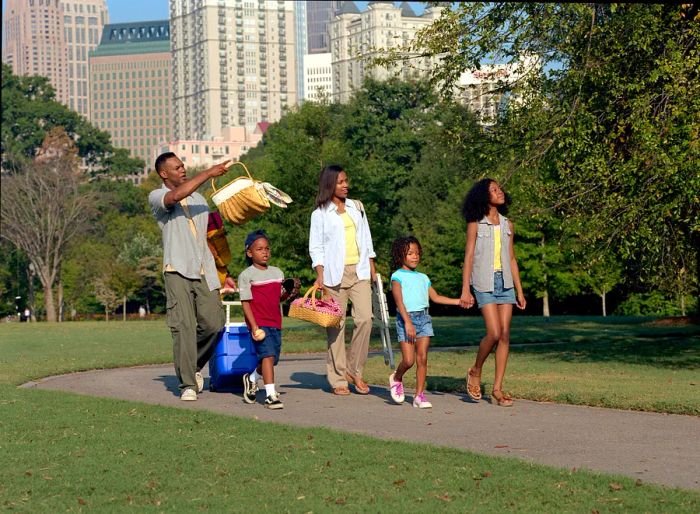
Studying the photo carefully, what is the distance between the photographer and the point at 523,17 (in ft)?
55.5

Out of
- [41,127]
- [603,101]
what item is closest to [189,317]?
[603,101]

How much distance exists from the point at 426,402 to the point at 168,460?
365 centimetres

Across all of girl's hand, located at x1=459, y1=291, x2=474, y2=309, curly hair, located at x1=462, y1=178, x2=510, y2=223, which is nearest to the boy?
girl's hand, located at x1=459, y1=291, x2=474, y2=309

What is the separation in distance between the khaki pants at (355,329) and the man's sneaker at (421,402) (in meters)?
1.14

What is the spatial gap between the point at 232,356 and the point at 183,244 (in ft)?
4.79

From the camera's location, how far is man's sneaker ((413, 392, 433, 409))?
1102 centimetres

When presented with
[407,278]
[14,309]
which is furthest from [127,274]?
[407,278]

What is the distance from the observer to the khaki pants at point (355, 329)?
39.7ft

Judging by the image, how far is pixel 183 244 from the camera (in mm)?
11938

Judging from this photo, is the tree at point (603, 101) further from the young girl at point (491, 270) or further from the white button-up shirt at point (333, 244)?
the white button-up shirt at point (333, 244)

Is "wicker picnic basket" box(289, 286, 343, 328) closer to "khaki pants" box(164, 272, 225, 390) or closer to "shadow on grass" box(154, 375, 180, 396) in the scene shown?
"khaki pants" box(164, 272, 225, 390)

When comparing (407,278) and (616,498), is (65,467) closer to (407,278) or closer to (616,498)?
(616,498)

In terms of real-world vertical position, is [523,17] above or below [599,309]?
Result: above

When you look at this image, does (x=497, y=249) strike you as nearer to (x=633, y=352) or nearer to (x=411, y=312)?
(x=411, y=312)
